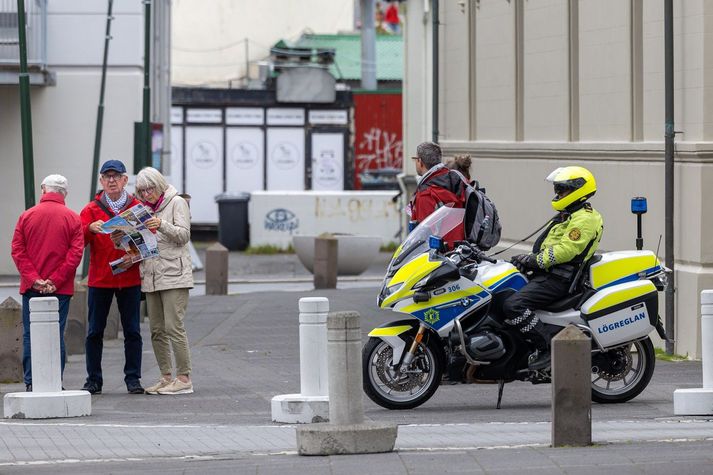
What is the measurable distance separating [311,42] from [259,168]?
1092 cm

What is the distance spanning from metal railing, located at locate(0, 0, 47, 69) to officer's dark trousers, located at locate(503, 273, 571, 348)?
1715 cm

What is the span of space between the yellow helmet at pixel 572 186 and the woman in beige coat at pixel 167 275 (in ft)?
10.0

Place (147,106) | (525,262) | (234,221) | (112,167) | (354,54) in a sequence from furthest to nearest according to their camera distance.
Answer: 1. (354,54)
2. (234,221)
3. (147,106)
4. (112,167)
5. (525,262)

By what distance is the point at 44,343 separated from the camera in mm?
11008

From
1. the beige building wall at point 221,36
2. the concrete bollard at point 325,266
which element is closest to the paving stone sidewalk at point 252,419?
the concrete bollard at point 325,266

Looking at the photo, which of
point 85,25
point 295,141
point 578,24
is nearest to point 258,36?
point 295,141

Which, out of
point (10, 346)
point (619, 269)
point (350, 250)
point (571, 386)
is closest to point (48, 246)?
point (10, 346)

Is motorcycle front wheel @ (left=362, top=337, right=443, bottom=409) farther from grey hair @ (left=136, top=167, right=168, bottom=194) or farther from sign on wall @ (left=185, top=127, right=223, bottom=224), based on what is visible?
sign on wall @ (left=185, top=127, right=223, bottom=224)

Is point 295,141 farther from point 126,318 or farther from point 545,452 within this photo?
point 545,452

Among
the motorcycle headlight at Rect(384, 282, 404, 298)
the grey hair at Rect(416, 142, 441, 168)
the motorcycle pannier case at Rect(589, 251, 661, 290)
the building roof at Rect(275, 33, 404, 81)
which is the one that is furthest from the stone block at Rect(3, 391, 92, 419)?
the building roof at Rect(275, 33, 404, 81)

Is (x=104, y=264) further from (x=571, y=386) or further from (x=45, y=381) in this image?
(x=571, y=386)

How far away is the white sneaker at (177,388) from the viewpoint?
12.5m

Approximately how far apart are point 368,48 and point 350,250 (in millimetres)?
19644

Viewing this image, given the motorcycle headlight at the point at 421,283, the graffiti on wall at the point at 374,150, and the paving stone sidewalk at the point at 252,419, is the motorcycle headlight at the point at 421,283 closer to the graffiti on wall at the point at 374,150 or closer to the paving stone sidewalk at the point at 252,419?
the paving stone sidewalk at the point at 252,419
